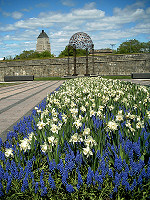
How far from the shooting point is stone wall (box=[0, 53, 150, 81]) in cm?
3012

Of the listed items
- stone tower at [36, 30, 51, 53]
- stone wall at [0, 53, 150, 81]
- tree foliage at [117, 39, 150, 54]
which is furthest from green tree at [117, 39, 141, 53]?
stone tower at [36, 30, 51, 53]

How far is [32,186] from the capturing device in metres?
1.77

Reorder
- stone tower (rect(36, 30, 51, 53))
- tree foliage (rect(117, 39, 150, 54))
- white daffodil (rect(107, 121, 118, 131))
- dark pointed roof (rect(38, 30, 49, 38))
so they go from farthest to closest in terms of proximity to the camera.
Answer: dark pointed roof (rect(38, 30, 49, 38))
stone tower (rect(36, 30, 51, 53))
tree foliage (rect(117, 39, 150, 54))
white daffodil (rect(107, 121, 118, 131))

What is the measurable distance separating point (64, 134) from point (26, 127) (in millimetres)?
1021

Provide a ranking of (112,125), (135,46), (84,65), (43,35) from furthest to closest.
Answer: (43,35)
(135,46)
(84,65)
(112,125)

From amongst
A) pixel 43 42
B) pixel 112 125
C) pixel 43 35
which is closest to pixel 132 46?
pixel 43 42

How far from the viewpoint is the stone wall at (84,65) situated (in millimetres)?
30125

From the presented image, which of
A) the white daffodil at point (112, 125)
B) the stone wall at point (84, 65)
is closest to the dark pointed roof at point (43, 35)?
the stone wall at point (84, 65)

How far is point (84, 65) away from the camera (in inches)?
1211

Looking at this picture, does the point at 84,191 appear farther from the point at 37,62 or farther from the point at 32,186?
the point at 37,62

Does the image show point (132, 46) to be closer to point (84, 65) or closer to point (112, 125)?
point (84, 65)

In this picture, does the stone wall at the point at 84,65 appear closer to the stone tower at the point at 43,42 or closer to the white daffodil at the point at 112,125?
the white daffodil at the point at 112,125

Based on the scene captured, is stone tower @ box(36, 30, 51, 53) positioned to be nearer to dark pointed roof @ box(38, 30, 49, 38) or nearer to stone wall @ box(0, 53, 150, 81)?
dark pointed roof @ box(38, 30, 49, 38)

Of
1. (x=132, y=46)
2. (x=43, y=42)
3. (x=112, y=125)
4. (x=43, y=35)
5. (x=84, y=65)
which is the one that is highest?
(x=43, y=35)
